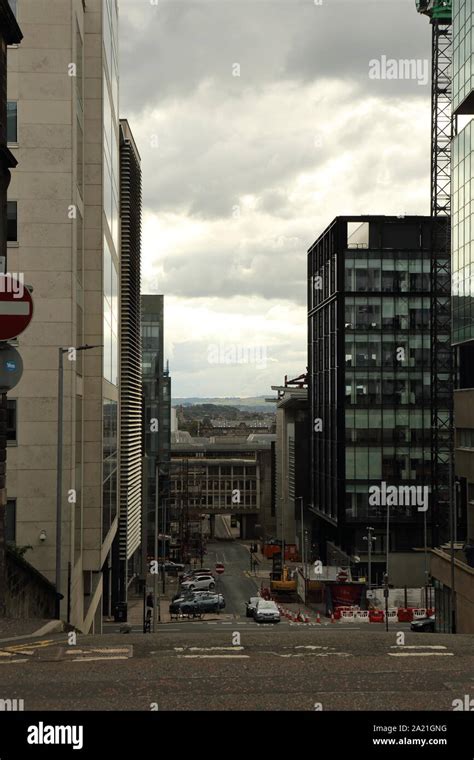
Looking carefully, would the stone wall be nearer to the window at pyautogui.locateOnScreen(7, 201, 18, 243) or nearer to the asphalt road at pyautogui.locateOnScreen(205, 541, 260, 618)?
the window at pyautogui.locateOnScreen(7, 201, 18, 243)

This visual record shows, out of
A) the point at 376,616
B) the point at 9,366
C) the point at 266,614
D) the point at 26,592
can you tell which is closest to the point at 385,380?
the point at 376,616

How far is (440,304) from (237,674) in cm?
8122

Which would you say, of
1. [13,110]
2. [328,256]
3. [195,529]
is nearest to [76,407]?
[13,110]

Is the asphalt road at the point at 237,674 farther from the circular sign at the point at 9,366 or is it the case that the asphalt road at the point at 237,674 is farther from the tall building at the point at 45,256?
the tall building at the point at 45,256

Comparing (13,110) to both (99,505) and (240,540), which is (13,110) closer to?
(99,505)

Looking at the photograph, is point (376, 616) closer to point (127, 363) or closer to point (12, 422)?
point (127, 363)

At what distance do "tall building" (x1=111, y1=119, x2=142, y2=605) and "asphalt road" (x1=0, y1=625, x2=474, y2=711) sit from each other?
158 feet

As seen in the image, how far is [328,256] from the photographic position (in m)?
97.9

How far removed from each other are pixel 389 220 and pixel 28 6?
6444cm

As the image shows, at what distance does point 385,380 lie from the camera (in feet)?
303

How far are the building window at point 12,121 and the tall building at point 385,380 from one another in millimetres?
61452

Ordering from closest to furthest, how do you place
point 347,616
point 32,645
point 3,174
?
point 32,645 → point 3,174 → point 347,616

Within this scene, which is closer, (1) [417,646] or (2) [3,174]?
(1) [417,646]

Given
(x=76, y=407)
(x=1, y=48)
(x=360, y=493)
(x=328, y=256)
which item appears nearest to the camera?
(x=1, y=48)
